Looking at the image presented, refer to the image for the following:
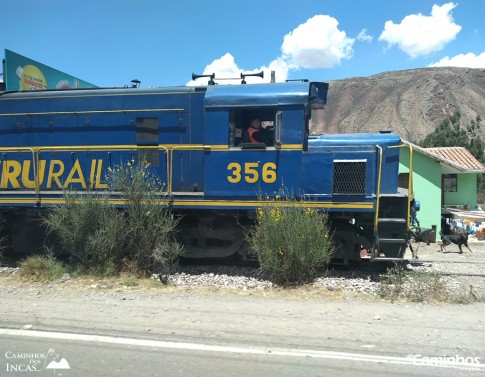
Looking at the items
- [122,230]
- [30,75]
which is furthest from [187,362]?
[30,75]

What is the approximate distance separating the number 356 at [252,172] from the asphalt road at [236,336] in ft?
7.26

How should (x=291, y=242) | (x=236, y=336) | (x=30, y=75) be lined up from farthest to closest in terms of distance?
(x=30, y=75), (x=291, y=242), (x=236, y=336)

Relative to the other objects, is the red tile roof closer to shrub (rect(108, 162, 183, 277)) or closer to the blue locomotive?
the blue locomotive

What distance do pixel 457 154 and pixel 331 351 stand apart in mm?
24899

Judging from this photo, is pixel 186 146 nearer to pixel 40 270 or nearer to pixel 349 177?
pixel 349 177

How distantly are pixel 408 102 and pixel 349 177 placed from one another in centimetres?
7944

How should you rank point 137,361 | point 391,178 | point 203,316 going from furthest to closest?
point 391,178 < point 203,316 < point 137,361

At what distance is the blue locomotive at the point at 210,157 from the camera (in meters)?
7.98

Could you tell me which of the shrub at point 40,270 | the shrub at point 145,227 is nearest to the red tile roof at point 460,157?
the shrub at point 145,227

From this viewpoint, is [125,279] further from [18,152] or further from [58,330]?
[18,152]

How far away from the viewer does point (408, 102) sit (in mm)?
80438

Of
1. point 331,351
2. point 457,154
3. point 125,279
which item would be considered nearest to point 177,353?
point 331,351

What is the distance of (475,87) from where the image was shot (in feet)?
282

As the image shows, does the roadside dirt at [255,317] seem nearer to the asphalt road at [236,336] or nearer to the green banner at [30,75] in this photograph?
the asphalt road at [236,336]
